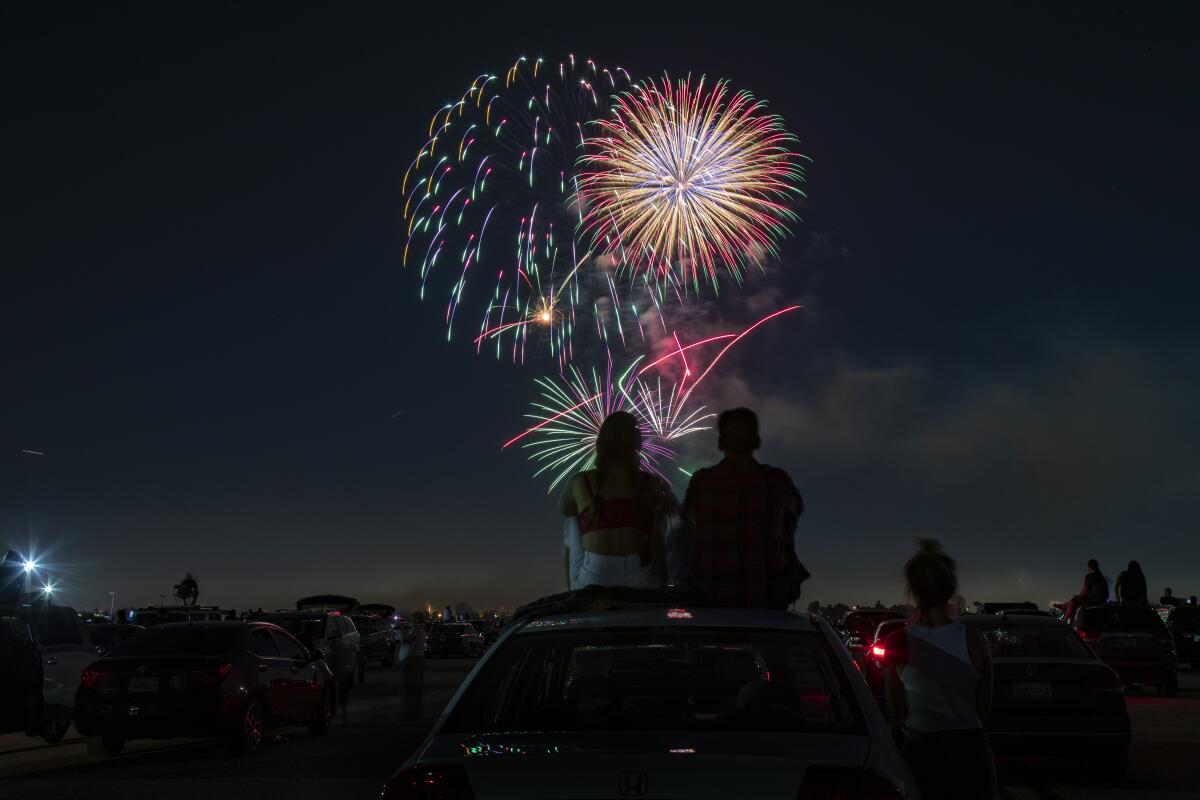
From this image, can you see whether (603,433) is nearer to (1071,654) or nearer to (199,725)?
(1071,654)

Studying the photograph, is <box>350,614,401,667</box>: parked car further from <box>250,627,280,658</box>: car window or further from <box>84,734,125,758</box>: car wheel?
<box>84,734,125,758</box>: car wheel

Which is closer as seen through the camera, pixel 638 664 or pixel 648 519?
pixel 638 664

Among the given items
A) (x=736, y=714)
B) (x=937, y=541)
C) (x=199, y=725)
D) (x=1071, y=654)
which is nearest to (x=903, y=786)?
(x=736, y=714)

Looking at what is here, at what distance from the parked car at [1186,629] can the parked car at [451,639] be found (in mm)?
26996

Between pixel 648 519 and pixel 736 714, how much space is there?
274 centimetres

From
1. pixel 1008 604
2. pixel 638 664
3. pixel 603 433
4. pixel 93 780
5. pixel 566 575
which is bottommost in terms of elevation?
pixel 93 780

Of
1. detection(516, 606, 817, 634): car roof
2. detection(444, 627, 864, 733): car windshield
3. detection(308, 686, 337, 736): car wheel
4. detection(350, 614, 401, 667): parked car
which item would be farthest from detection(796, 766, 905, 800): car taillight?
detection(350, 614, 401, 667): parked car

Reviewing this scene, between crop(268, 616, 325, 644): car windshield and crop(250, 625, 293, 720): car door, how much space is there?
34.3 ft

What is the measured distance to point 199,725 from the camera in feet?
44.0

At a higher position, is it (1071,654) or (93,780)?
(1071,654)

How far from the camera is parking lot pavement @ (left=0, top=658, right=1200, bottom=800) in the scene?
10.5 meters

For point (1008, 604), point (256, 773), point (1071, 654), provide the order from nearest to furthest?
1. point (1071, 654)
2. point (256, 773)
3. point (1008, 604)

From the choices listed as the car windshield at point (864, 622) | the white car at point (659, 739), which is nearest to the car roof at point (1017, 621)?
the white car at point (659, 739)

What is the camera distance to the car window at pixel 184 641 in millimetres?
14273
